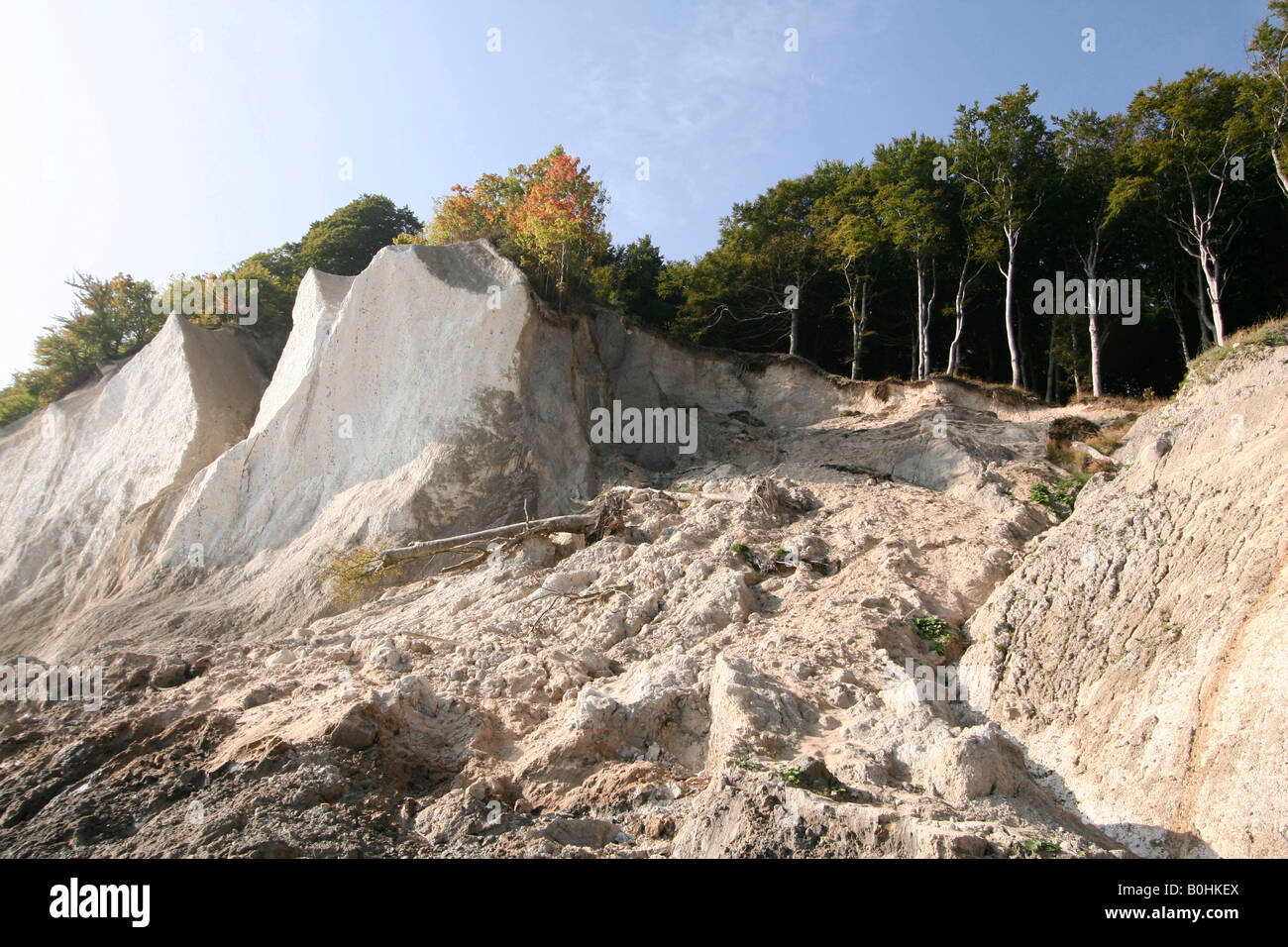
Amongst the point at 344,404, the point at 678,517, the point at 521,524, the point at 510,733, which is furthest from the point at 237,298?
the point at 510,733

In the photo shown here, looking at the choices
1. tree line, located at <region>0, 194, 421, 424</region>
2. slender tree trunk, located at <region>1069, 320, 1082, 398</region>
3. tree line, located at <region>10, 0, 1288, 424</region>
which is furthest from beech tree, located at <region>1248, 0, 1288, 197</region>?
tree line, located at <region>0, 194, 421, 424</region>

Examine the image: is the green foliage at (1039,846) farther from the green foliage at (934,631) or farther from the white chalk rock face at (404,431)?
the white chalk rock face at (404,431)

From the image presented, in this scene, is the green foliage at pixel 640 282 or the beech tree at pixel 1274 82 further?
the green foliage at pixel 640 282

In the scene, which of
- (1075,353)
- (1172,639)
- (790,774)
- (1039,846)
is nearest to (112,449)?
(790,774)

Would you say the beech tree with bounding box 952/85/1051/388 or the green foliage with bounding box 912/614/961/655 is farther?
the beech tree with bounding box 952/85/1051/388

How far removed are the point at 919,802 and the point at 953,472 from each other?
8.63m

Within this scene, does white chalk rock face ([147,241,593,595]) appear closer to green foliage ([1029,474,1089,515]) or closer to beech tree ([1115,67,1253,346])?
green foliage ([1029,474,1089,515])

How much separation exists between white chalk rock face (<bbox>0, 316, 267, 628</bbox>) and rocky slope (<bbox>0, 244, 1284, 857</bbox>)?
18cm

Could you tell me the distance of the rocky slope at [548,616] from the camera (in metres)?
6.27

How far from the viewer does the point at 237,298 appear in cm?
2273

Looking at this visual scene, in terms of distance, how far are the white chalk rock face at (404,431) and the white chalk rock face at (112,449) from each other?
250 cm

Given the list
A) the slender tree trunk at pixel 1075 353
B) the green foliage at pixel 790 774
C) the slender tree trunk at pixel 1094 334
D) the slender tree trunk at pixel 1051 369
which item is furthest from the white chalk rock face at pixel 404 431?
the slender tree trunk at pixel 1051 369

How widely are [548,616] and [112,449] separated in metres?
14.2

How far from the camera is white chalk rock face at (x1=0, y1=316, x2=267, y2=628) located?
1739cm
